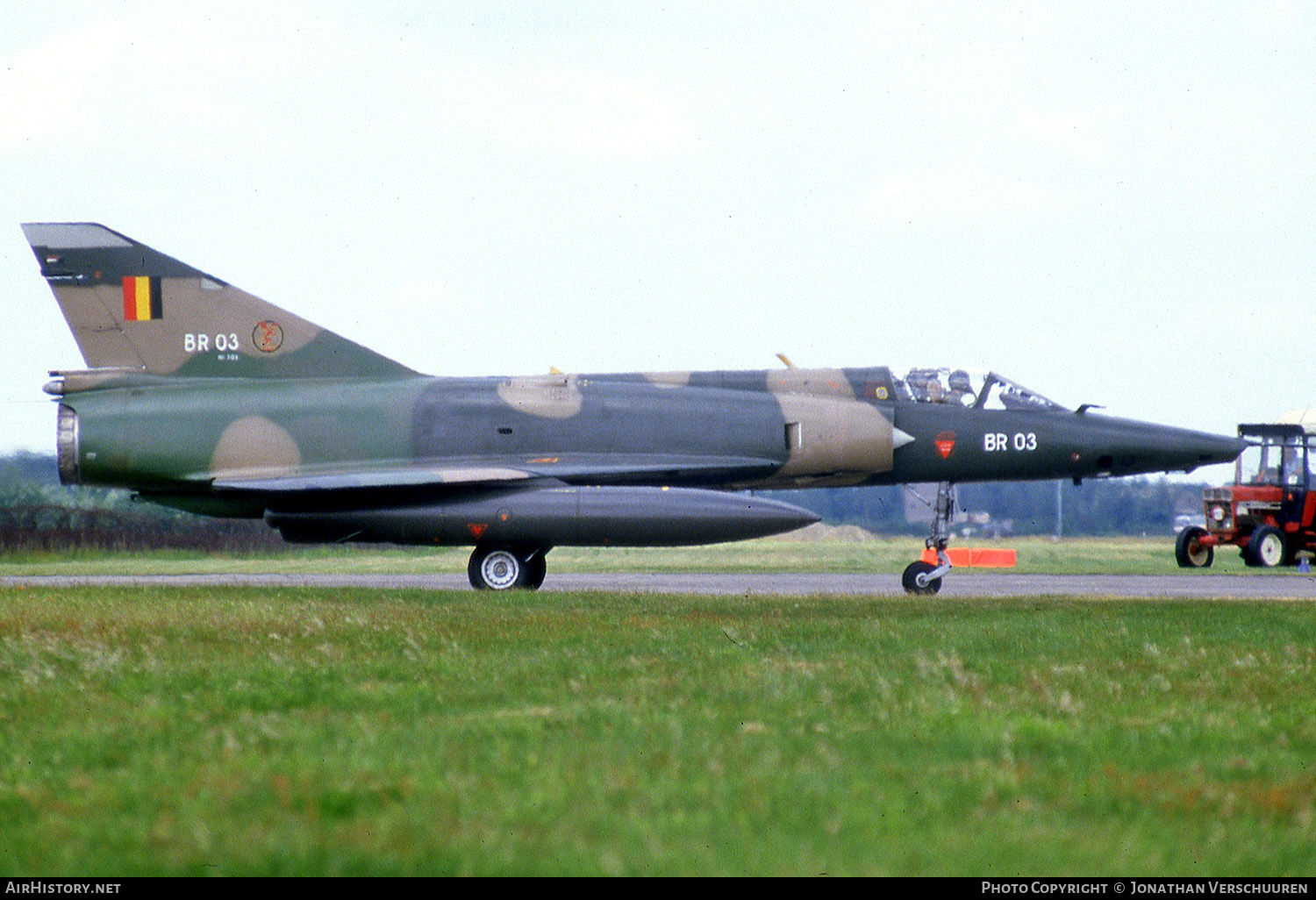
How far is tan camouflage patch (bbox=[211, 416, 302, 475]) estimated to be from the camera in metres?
18.1

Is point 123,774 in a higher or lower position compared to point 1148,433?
lower

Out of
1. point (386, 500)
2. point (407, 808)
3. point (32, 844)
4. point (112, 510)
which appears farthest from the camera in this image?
point (112, 510)

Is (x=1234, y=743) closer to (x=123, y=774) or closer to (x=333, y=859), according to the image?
(x=333, y=859)

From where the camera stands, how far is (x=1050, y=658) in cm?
862

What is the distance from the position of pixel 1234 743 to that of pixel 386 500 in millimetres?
13589

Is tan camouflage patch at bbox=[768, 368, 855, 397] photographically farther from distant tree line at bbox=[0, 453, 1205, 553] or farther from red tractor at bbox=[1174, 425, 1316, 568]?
red tractor at bbox=[1174, 425, 1316, 568]

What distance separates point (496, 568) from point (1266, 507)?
1930 centimetres

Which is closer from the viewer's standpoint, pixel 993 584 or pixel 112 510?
pixel 993 584

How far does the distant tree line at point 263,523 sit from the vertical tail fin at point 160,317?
7.31ft

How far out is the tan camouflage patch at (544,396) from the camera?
18500 mm

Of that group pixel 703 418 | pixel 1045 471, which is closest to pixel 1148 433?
pixel 1045 471

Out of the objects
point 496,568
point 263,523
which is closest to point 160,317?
Answer: point 496,568

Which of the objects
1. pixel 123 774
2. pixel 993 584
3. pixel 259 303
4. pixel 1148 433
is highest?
pixel 259 303

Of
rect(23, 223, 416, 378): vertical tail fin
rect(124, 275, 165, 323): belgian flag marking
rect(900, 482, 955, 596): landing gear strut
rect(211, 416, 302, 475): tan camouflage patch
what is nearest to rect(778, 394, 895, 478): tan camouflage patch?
rect(900, 482, 955, 596): landing gear strut
